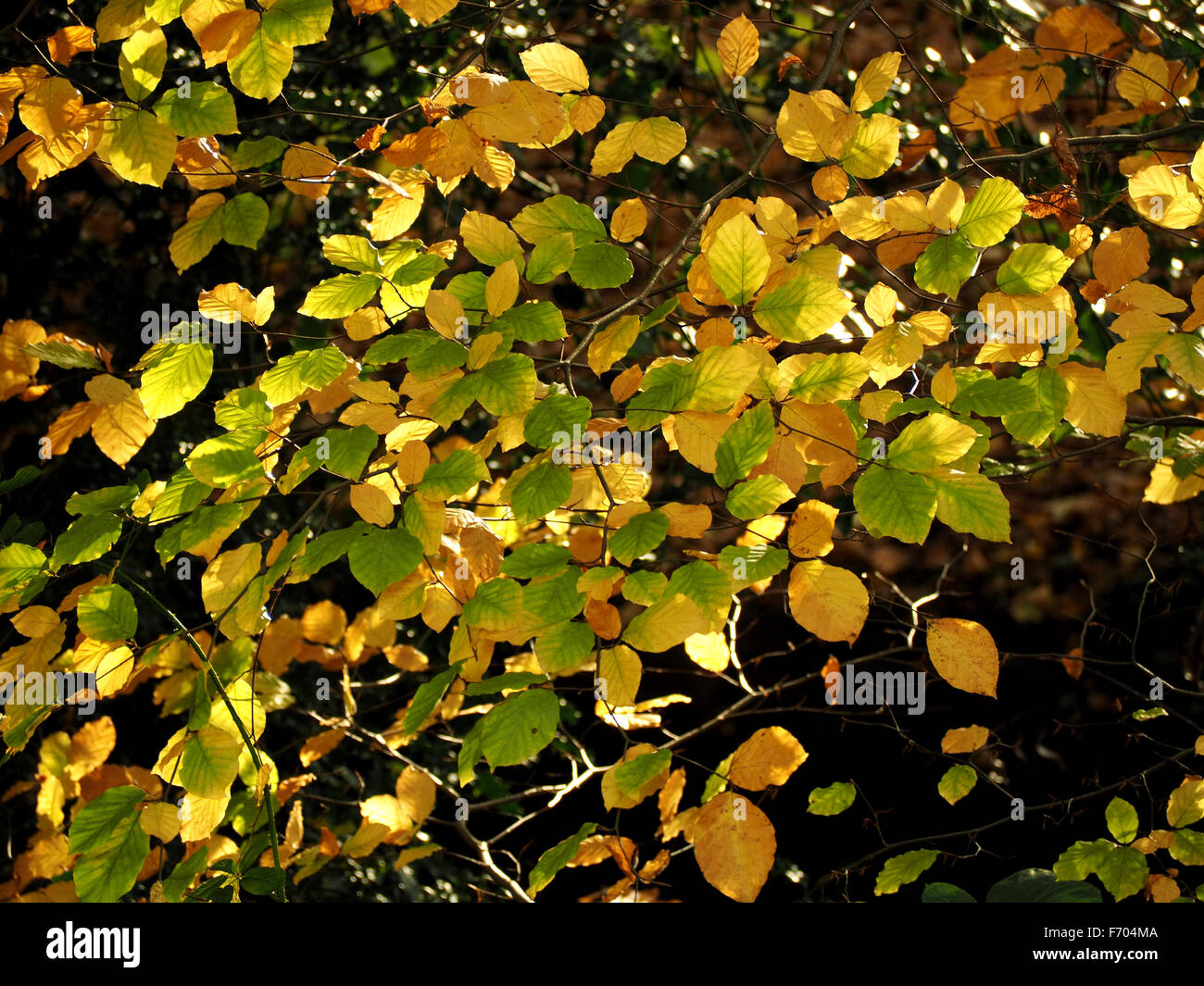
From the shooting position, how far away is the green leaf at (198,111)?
3.14 ft

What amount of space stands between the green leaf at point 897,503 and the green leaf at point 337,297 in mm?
499

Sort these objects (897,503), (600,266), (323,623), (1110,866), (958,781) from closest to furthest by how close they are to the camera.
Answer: (897,503) < (600,266) < (1110,866) < (958,781) < (323,623)

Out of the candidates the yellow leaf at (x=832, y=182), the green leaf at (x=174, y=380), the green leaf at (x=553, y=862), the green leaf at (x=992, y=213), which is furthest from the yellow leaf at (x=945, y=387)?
the green leaf at (x=174, y=380)

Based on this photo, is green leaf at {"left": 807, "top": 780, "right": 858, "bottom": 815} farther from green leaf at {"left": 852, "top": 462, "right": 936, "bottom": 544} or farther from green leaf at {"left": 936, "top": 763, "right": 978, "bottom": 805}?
green leaf at {"left": 852, "top": 462, "right": 936, "bottom": 544}

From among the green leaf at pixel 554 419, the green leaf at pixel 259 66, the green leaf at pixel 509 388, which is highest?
the green leaf at pixel 259 66

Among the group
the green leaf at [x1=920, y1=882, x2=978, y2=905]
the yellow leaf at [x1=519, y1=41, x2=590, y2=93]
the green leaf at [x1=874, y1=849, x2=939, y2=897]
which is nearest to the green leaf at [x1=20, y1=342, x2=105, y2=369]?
the yellow leaf at [x1=519, y1=41, x2=590, y2=93]

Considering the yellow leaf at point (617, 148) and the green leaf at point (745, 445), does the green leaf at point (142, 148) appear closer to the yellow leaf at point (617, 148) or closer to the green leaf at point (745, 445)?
the yellow leaf at point (617, 148)

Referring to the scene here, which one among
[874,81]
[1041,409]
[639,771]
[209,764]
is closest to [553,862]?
[639,771]

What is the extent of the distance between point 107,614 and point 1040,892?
90cm

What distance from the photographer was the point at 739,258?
863mm

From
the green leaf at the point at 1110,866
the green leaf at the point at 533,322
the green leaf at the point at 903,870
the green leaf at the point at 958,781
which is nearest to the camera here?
the green leaf at the point at 533,322

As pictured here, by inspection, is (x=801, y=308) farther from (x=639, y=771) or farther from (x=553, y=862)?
(x=553, y=862)

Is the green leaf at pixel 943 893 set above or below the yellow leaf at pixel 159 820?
below
